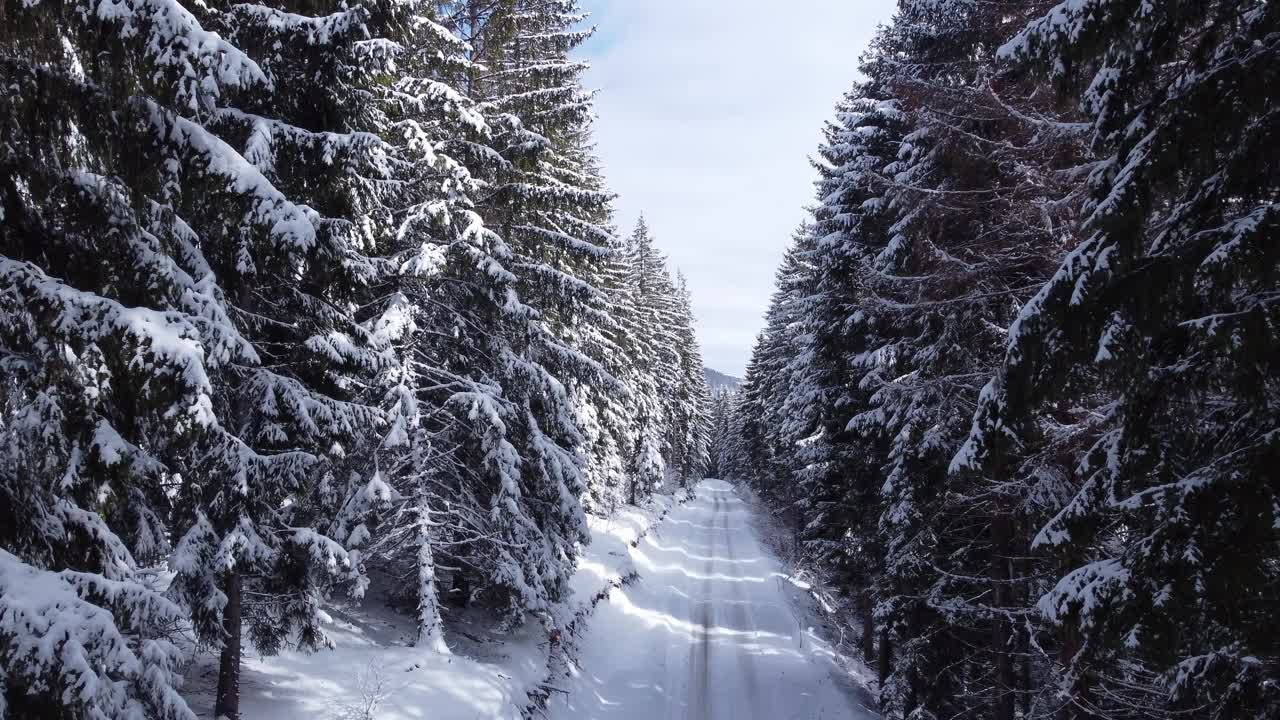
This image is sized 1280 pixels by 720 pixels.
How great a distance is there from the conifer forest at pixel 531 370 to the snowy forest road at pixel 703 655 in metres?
0.23

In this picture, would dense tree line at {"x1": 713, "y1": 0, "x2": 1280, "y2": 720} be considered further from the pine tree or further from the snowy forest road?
the snowy forest road

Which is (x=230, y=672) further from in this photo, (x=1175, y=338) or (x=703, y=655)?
(x=703, y=655)

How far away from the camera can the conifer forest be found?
14.4ft

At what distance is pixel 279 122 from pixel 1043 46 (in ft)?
27.4

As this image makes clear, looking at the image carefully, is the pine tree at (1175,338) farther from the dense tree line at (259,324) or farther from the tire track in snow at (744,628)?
the tire track in snow at (744,628)

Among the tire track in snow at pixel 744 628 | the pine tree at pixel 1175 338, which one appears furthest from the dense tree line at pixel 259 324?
the pine tree at pixel 1175 338

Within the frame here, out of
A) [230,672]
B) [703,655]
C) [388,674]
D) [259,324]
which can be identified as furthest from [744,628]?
[259,324]

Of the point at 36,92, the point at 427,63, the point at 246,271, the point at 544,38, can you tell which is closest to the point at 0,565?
the point at 36,92

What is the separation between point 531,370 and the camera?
13.4 metres

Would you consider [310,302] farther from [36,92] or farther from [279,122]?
[36,92]

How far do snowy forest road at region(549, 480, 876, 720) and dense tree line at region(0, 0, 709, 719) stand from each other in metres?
3.62

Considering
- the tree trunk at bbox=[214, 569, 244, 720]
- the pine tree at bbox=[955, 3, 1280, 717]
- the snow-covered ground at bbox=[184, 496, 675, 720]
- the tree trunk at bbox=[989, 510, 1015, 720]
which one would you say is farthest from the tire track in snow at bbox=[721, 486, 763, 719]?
the pine tree at bbox=[955, 3, 1280, 717]

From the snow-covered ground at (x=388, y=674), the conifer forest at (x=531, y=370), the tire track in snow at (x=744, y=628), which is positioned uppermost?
the conifer forest at (x=531, y=370)

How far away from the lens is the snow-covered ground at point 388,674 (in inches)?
355
